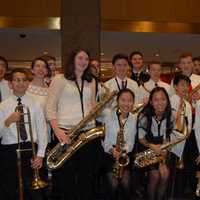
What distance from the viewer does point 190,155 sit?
4141 millimetres

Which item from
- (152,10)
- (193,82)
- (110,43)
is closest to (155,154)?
(193,82)

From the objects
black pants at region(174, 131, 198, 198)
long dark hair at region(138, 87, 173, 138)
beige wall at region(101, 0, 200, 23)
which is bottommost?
black pants at region(174, 131, 198, 198)

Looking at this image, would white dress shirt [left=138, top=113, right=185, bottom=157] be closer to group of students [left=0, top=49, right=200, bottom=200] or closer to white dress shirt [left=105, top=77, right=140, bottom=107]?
group of students [left=0, top=49, right=200, bottom=200]

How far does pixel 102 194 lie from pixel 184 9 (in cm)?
488

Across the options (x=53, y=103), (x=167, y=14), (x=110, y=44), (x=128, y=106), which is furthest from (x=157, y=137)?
(x=110, y=44)

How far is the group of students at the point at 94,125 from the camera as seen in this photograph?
348cm

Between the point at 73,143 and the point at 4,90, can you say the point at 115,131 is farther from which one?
the point at 4,90

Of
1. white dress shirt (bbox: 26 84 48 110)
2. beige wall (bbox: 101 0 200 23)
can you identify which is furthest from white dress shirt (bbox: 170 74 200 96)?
beige wall (bbox: 101 0 200 23)

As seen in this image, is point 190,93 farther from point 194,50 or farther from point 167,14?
point 194,50

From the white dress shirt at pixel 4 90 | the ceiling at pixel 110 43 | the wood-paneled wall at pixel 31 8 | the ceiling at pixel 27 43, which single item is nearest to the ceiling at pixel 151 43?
the ceiling at pixel 110 43

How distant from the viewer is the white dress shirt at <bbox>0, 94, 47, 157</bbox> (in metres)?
3.47

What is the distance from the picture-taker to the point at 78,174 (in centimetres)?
350

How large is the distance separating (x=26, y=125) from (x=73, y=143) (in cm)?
49

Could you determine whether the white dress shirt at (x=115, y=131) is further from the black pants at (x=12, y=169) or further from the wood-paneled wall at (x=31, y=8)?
the wood-paneled wall at (x=31, y=8)
